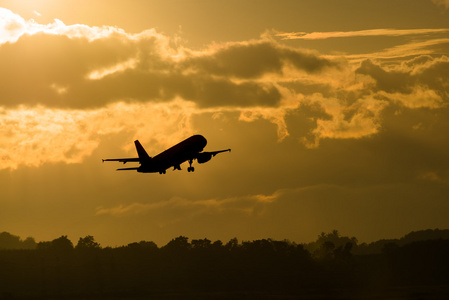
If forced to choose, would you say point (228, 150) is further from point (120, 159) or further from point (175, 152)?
point (120, 159)

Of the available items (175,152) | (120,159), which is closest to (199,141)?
(175,152)

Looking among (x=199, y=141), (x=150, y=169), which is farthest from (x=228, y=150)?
(x=150, y=169)

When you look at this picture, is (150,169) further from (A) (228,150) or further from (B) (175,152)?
(A) (228,150)

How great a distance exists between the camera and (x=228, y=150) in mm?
196875

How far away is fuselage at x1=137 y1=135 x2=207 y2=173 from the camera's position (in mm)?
196875

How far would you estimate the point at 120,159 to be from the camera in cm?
19962

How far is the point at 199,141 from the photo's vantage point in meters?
200

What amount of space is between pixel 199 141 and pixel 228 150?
32.1 feet

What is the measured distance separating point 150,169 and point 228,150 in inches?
971

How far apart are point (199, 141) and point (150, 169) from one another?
17350 mm

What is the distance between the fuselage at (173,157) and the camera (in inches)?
7751

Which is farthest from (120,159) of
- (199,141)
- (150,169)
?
(199,141)

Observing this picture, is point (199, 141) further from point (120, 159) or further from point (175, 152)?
point (120, 159)

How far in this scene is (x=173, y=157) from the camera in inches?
7741
